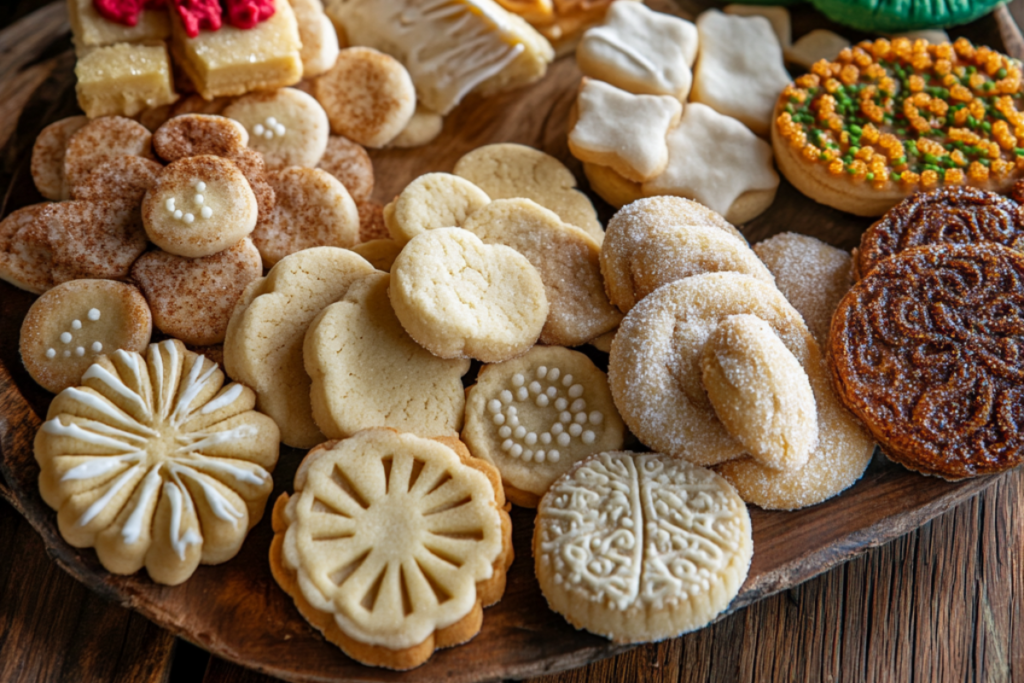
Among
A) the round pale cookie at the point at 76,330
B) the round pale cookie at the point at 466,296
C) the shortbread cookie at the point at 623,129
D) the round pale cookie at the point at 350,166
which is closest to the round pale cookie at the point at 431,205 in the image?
the round pale cookie at the point at 466,296

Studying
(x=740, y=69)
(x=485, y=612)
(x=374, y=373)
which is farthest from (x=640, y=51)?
(x=485, y=612)

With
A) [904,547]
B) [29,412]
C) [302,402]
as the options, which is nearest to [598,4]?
[302,402]

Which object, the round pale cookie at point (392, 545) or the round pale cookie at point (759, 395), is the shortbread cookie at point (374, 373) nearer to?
the round pale cookie at point (392, 545)

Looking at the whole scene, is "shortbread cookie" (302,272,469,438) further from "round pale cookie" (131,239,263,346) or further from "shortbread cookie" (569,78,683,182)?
"shortbread cookie" (569,78,683,182)

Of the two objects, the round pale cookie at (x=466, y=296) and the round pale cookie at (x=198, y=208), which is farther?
the round pale cookie at (x=198, y=208)

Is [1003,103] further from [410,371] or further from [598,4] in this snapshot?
[410,371]

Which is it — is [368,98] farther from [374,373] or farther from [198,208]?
[374,373]
